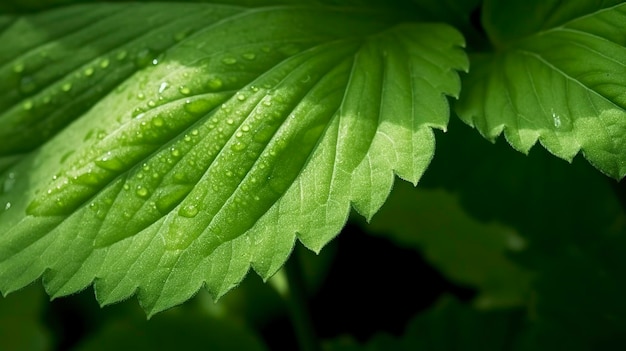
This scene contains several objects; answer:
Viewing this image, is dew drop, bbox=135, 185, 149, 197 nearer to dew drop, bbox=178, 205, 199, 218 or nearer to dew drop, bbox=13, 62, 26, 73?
dew drop, bbox=178, 205, 199, 218

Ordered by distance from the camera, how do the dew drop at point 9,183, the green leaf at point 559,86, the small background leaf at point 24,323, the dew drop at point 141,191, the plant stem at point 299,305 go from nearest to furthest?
the green leaf at point 559,86 < the dew drop at point 141,191 < the dew drop at point 9,183 < the plant stem at point 299,305 < the small background leaf at point 24,323

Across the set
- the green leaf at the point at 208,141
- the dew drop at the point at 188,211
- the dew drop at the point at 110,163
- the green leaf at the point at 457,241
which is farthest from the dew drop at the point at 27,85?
the green leaf at the point at 457,241

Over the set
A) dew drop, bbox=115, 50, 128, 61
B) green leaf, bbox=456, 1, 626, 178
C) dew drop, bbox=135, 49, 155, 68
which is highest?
green leaf, bbox=456, 1, 626, 178

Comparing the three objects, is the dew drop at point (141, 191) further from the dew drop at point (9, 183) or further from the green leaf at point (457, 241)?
the green leaf at point (457, 241)

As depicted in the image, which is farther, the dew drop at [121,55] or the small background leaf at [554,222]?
the small background leaf at [554,222]

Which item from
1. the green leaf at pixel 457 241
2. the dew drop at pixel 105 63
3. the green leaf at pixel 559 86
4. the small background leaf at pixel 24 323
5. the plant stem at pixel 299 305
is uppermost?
the green leaf at pixel 559 86

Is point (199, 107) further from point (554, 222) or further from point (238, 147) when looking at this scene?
point (554, 222)

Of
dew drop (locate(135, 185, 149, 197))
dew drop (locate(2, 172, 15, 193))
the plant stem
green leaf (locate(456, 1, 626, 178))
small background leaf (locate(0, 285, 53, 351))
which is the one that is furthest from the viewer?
small background leaf (locate(0, 285, 53, 351))

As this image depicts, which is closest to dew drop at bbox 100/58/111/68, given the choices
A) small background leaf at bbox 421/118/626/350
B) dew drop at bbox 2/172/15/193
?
dew drop at bbox 2/172/15/193

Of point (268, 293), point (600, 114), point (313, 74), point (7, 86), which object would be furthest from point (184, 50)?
point (268, 293)
